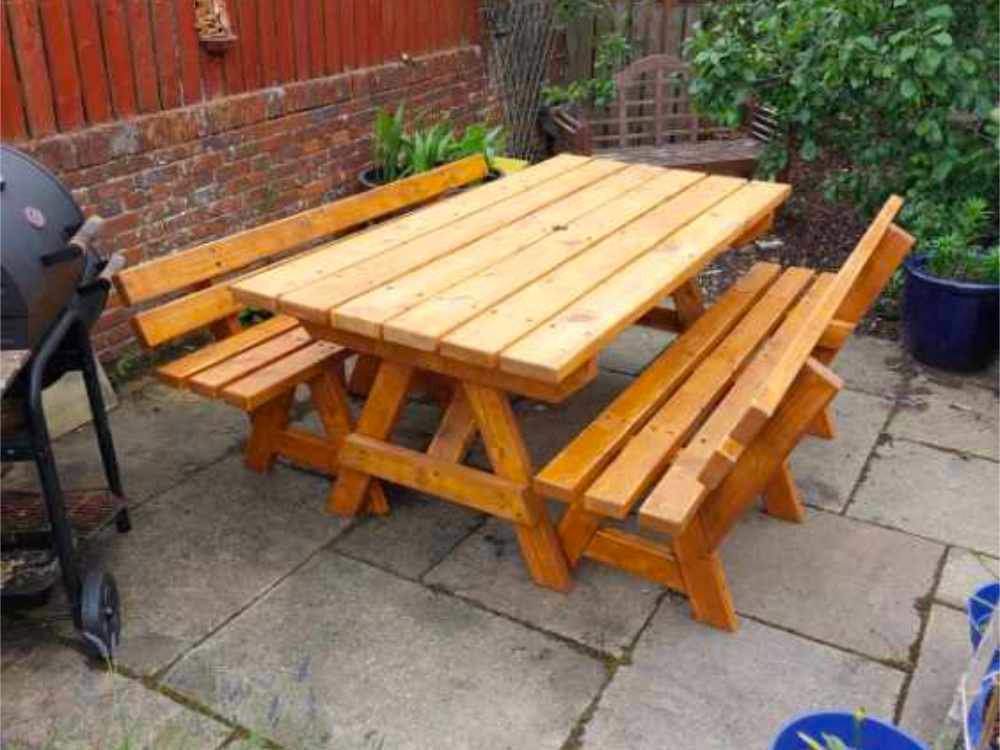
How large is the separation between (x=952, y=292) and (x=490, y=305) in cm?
243

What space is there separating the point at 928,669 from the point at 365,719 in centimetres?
143

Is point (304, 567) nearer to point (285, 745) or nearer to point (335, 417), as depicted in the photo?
point (335, 417)

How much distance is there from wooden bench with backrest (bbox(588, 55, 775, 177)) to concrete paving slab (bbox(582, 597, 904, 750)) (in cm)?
426

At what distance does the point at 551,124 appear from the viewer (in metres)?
7.11

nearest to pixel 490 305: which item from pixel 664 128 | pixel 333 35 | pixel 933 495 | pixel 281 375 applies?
pixel 281 375

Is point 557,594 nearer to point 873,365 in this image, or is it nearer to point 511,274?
point 511,274

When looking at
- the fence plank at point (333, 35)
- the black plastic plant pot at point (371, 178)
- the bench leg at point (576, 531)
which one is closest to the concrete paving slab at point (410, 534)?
the bench leg at point (576, 531)

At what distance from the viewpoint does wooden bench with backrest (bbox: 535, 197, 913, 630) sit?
2176mm

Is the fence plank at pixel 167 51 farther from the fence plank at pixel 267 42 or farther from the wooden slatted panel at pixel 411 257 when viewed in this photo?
the wooden slatted panel at pixel 411 257

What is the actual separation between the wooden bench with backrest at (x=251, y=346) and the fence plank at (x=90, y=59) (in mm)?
979

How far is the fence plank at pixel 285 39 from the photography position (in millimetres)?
4617

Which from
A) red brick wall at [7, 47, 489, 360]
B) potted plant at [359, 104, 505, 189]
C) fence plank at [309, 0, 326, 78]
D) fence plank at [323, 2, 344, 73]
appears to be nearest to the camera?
red brick wall at [7, 47, 489, 360]

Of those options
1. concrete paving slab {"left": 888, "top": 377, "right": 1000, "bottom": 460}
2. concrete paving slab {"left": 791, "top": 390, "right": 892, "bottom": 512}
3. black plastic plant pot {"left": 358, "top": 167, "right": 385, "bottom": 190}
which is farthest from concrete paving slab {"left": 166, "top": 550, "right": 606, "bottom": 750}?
black plastic plant pot {"left": 358, "top": 167, "right": 385, "bottom": 190}

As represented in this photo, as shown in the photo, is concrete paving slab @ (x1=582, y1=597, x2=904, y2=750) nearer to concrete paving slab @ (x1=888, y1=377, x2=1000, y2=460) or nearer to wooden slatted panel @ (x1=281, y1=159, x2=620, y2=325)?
wooden slatted panel @ (x1=281, y1=159, x2=620, y2=325)
